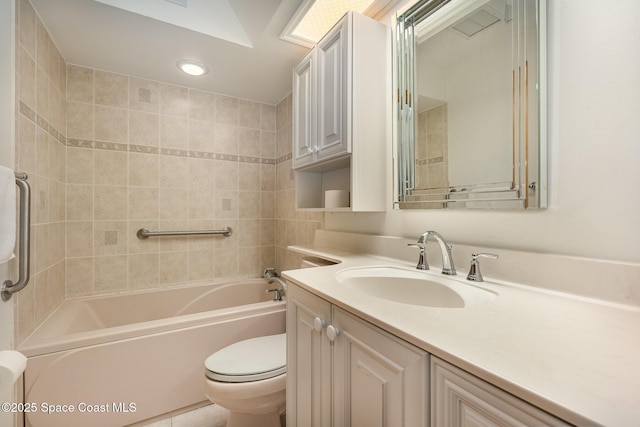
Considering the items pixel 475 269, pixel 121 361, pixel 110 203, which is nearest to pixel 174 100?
pixel 110 203

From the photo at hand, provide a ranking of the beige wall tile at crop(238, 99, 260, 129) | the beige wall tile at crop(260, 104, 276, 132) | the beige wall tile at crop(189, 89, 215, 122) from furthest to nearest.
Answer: the beige wall tile at crop(260, 104, 276, 132) → the beige wall tile at crop(238, 99, 260, 129) → the beige wall tile at crop(189, 89, 215, 122)

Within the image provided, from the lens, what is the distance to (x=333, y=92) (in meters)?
1.41

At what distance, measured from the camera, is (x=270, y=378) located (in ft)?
3.85

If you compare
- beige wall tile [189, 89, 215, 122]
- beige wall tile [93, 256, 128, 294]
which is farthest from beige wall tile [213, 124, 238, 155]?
beige wall tile [93, 256, 128, 294]

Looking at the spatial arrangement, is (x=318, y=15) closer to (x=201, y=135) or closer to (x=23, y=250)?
(x=201, y=135)

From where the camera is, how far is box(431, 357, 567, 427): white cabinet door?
1.22 ft

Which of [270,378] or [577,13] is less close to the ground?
[577,13]

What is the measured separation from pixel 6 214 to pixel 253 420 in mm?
1330

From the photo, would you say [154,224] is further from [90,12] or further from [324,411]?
[324,411]

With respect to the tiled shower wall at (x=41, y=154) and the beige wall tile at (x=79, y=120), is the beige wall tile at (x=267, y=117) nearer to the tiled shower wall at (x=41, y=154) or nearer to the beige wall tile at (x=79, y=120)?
the beige wall tile at (x=79, y=120)

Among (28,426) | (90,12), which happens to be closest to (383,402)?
(28,426)

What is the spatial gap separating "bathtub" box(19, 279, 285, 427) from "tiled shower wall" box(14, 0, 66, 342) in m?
0.17

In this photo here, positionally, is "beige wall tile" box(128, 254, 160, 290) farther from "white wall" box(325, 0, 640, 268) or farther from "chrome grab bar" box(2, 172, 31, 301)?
"white wall" box(325, 0, 640, 268)

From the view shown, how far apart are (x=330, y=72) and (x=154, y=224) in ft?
5.93
